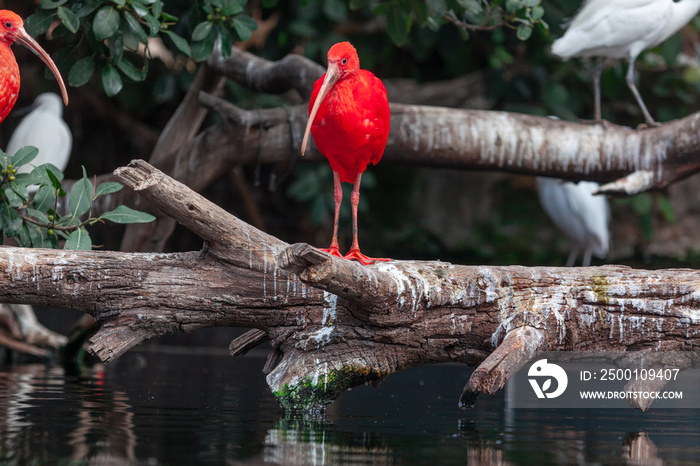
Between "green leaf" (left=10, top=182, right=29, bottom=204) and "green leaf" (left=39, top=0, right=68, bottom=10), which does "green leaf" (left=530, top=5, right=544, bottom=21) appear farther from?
"green leaf" (left=10, top=182, right=29, bottom=204)

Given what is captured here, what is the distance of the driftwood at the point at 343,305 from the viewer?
3.53 m

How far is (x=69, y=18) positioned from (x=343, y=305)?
6.97ft

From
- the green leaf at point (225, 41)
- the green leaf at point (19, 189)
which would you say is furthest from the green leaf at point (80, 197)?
the green leaf at point (225, 41)

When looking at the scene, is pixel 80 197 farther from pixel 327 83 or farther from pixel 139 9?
pixel 327 83

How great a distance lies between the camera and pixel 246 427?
332 centimetres

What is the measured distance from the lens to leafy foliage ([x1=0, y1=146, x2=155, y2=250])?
12.4ft

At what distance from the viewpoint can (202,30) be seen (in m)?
4.81

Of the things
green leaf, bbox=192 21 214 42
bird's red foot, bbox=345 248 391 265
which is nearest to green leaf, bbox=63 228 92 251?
bird's red foot, bbox=345 248 391 265

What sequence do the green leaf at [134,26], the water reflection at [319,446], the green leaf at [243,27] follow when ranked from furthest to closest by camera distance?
the green leaf at [243,27] → the green leaf at [134,26] → the water reflection at [319,446]

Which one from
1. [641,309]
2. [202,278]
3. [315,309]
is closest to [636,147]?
[641,309]

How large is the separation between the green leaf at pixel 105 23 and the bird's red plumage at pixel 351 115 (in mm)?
1171

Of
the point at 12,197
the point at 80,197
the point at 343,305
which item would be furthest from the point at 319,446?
the point at 12,197

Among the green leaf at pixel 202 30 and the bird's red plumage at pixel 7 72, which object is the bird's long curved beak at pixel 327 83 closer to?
the green leaf at pixel 202 30

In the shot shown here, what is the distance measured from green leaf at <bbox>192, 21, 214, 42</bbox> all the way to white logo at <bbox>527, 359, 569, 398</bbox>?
8.73 feet
